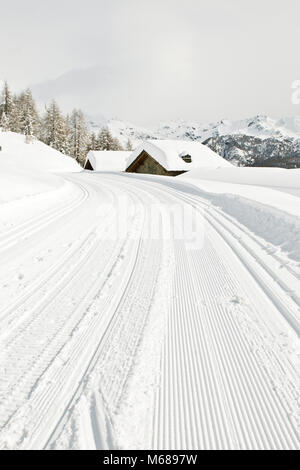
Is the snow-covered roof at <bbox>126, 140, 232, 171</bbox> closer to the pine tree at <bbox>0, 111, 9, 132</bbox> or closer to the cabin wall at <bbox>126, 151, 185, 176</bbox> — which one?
the cabin wall at <bbox>126, 151, 185, 176</bbox>

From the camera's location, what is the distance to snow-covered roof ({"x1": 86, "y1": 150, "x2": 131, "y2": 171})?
47419 millimetres

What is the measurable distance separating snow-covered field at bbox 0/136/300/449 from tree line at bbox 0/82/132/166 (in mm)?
52012

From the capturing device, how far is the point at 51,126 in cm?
5594

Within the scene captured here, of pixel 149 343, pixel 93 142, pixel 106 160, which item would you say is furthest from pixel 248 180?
pixel 93 142

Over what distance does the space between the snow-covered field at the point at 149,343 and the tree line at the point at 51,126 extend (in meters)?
52.0

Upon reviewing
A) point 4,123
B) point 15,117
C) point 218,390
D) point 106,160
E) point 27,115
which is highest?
point 15,117

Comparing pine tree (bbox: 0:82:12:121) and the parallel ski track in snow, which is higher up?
pine tree (bbox: 0:82:12:121)

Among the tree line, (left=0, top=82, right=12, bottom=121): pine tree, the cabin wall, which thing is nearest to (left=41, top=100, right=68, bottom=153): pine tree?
the tree line

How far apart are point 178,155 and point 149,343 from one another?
3519 centimetres

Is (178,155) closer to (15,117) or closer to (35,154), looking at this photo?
(35,154)

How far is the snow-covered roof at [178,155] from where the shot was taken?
3363cm

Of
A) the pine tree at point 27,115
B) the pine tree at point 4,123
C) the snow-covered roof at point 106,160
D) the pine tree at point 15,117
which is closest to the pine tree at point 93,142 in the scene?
the pine tree at point 27,115

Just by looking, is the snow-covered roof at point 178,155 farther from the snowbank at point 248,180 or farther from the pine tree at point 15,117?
the pine tree at point 15,117

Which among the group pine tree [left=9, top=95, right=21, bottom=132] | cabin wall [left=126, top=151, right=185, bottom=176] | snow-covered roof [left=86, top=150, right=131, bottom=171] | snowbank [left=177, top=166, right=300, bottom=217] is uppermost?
pine tree [left=9, top=95, right=21, bottom=132]
